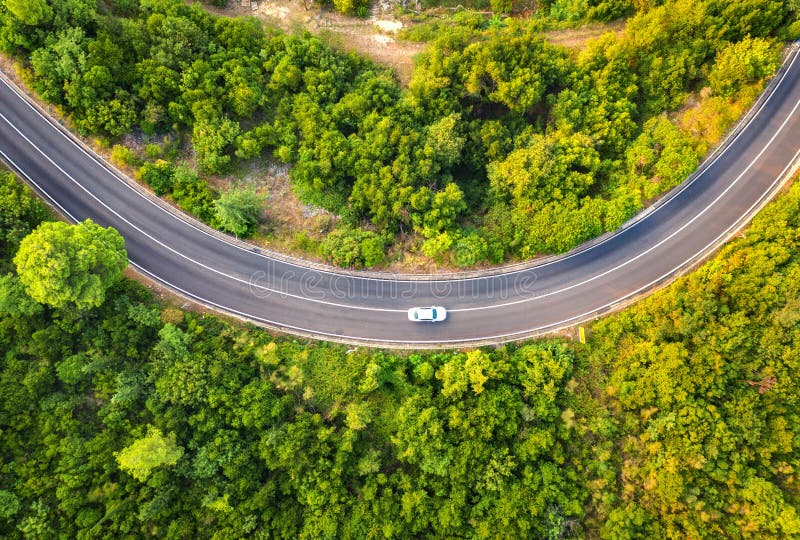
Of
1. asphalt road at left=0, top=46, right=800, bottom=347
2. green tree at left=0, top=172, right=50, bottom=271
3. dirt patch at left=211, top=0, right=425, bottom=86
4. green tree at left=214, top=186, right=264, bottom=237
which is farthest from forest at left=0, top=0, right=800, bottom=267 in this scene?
green tree at left=0, top=172, right=50, bottom=271

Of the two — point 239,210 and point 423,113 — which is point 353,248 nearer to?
point 239,210

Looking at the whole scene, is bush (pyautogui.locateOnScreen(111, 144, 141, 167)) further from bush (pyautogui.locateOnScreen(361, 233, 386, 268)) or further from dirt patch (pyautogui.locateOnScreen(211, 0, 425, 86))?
bush (pyautogui.locateOnScreen(361, 233, 386, 268))

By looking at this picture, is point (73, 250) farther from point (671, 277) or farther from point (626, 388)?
point (671, 277)

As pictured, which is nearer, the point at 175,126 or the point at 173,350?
the point at 173,350

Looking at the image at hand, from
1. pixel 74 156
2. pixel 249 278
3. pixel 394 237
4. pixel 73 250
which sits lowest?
pixel 73 250

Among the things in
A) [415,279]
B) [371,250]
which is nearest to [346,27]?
[371,250]

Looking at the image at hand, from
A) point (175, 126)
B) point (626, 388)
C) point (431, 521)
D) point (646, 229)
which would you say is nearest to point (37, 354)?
point (175, 126)

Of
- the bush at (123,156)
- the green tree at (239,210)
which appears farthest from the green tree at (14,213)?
the green tree at (239,210)
